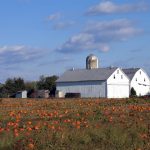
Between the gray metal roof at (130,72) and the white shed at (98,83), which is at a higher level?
the gray metal roof at (130,72)

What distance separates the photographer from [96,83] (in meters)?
106

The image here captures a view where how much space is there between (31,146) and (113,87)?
93875 millimetres

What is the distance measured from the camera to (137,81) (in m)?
116

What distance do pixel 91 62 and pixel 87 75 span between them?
12.3 meters

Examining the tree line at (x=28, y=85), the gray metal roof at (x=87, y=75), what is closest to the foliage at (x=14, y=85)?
the tree line at (x=28, y=85)

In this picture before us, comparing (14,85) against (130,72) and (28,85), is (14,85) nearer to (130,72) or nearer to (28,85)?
(28,85)

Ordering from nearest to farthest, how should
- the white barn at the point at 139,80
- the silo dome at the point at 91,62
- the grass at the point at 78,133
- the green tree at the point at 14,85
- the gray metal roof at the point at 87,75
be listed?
the grass at the point at 78,133 → the gray metal roof at the point at 87,75 → the white barn at the point at 139,80 → the green tree at the point at 14,85 → the silo dome at the point at 91,62

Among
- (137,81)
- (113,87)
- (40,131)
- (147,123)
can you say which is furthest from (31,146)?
(137,81)

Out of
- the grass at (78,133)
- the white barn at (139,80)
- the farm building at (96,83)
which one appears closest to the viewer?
the grass at (78,133)

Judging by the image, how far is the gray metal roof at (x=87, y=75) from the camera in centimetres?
10606

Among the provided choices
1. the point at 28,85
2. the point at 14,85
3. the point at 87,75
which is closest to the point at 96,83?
the point at 87,75

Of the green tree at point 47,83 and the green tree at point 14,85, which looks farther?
the green tree at point 47,83

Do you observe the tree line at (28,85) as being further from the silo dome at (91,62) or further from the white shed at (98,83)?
the silo dome at (91,62)

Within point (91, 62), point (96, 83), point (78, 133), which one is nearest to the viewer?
point (78, 133)
